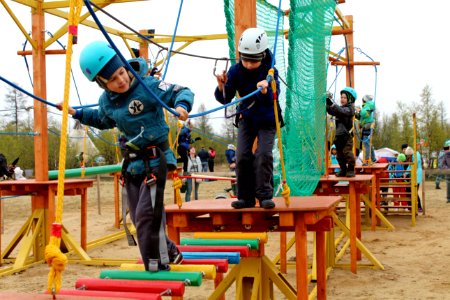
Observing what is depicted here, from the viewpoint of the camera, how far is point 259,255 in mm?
5094

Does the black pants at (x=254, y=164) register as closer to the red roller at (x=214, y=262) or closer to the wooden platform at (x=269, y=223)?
the wooden platform at (x=269, y=223)

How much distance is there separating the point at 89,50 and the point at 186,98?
24.9 inches

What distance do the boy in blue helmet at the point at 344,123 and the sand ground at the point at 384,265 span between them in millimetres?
1532

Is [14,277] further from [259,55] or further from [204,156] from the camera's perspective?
[204,156]

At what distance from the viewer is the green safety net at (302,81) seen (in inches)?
227

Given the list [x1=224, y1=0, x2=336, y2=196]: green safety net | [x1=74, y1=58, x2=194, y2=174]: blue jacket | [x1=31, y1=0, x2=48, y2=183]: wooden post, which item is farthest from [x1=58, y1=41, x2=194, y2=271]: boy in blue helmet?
[x1=31, y1=0, x2=48, y2=183]: wooden post

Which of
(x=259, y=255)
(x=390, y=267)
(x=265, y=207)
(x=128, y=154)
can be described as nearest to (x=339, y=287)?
(x=390, y=267)

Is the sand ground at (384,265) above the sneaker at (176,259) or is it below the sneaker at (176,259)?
below

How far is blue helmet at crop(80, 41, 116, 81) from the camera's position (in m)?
3.31

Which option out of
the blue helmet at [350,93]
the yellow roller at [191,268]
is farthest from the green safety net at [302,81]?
the yellow roller at [191,268]

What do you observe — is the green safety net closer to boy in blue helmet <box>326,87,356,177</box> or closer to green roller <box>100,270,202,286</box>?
boy in blue helmet <box>326,87,356,177</box>

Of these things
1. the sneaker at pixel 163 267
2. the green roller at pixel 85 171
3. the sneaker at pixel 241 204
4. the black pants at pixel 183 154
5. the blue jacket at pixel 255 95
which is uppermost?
the blue jacket at pixel 255 95

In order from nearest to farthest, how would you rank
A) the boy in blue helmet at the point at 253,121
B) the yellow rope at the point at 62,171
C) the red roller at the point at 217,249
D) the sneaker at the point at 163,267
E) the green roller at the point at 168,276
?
the yellow rope at the point at 62,171
the green roller at the point at 168,276
the sneaker at the point at 163,267
the boy in blue helmet at the point at 253,121
the red roller at the point at 217,249

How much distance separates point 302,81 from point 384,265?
10.5ft
